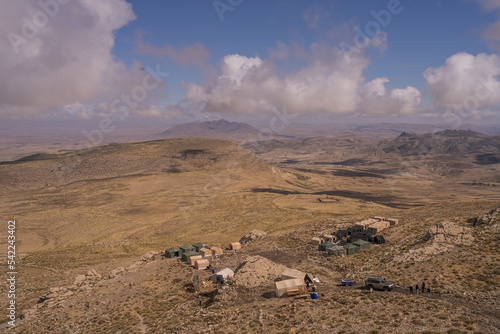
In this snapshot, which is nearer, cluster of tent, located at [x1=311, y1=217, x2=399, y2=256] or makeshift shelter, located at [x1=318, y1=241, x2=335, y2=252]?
cluster of tent, located at [x1=311, y1=217, x2=399, y2=256]

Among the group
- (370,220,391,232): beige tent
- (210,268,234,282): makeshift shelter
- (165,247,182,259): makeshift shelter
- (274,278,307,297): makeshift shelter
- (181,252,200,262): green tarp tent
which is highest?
(274,278,307,297): makeshift shelter

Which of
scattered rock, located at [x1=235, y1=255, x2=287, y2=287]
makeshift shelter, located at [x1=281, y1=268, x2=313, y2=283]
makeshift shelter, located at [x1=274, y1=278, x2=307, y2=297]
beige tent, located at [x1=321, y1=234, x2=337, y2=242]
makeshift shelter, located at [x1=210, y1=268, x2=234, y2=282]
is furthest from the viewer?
beige tent, located at [x1=321, y1=234, x2=337, y2=242]

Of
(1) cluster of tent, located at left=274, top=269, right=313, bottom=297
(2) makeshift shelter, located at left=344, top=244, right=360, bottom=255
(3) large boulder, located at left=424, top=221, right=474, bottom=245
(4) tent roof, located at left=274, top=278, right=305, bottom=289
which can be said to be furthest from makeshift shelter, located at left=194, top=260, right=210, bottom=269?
(3) large boulder, located at left=424, top=221, right=474, bottom=245

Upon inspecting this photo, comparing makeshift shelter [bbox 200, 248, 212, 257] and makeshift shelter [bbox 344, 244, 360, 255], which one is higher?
makeshift shelter [bbox 344, 244, 360, 255]

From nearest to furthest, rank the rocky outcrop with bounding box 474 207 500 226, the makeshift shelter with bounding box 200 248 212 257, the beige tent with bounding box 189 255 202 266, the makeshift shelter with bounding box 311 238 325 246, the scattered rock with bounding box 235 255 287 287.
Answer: the scattered rock with bounding box 235 255 287 287 → the rocky outcrop with bounding box 474 207 500 226 → the beige tent with bounding box 189 255 202 266 → the makeshift shelter with bounding box 311 238 325 246 → the makeshift shelter with bounding box 200 248 212 257

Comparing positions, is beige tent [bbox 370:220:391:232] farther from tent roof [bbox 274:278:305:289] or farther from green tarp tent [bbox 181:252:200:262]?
green tarp tent [bbox 181:252:200:262]

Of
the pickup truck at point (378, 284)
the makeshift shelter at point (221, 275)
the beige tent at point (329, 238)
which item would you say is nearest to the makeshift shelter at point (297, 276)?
the pickup truck at point (378, 284)

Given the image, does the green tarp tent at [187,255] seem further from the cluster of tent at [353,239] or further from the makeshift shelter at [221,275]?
the cluster of tent at [353,239]
